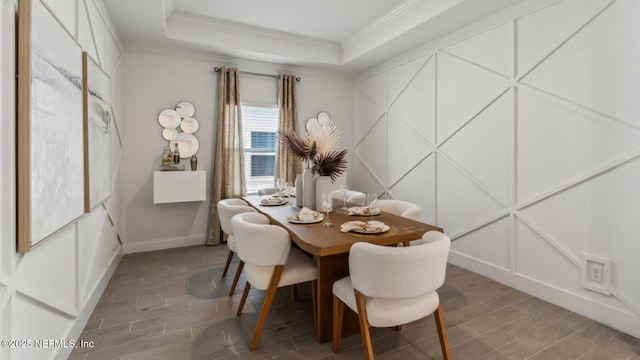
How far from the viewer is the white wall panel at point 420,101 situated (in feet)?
12.7

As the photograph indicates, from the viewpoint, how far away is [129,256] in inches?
152

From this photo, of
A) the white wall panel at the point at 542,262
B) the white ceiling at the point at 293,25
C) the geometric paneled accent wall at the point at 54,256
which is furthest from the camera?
the white ceiling at the point at 293,25

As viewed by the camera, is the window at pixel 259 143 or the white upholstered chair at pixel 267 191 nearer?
the white upholstered chair at pixel 267 191

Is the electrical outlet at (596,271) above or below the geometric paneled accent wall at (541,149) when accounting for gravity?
below

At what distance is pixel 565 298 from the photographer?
2543 millimetres

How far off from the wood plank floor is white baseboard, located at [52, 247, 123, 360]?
53 mm

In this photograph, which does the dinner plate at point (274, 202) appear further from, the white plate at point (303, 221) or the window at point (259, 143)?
the window at point (259, 143)

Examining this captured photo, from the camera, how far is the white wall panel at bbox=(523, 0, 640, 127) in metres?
2.17

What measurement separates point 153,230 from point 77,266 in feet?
6.97

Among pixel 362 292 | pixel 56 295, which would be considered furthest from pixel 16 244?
pixel 362 292

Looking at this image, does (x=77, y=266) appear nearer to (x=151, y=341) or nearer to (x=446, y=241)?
(x=151, y=341)

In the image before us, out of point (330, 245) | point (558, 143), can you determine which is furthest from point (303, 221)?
point (558, 143)

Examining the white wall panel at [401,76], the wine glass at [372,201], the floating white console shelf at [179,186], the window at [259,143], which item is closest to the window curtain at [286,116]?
the window at [259,143]

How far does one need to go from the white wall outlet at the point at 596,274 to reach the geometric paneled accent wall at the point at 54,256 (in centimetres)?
368
